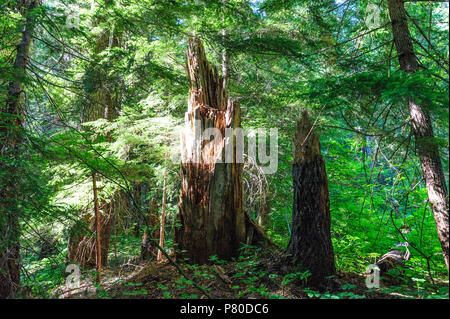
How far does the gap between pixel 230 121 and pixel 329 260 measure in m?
3.00

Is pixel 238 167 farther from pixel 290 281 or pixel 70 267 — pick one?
pixel 70 267

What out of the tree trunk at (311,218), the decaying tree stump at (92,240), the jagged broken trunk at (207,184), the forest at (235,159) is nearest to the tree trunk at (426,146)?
the forest at (235,159)

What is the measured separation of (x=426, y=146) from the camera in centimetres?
322

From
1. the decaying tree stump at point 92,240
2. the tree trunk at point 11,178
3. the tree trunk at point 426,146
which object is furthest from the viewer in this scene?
the decaying tree stump at point 92,240

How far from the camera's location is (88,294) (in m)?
3.66

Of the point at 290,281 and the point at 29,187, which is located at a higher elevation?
the point at 29,187

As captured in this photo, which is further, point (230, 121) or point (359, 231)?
point (359, 231)

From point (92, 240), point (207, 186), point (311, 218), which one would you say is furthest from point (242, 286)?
point (92, 240)

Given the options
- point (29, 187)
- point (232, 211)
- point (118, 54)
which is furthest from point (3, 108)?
point (232, 211)

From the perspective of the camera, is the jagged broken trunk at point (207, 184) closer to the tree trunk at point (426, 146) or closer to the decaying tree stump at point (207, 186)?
the decaying tree stump at point (207, 186)

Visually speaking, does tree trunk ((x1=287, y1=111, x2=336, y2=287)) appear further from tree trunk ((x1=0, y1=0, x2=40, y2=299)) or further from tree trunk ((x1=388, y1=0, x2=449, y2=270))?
tree trunk ((x1=0, y1=0, x2=40, y2=299))

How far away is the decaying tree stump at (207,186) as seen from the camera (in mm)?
5020

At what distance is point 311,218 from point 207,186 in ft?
6.70

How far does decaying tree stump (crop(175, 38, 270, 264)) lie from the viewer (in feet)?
16.5
